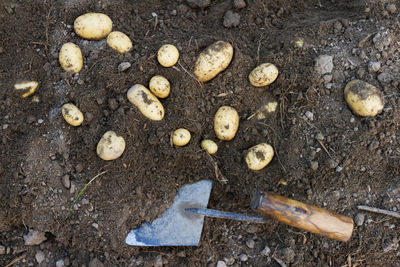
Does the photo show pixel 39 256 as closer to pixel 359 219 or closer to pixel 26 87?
pixel 26 87

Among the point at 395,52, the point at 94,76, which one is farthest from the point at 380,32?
the point at 94,76

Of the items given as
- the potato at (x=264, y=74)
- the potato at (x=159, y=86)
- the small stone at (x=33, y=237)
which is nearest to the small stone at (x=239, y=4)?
the potato at (x=264, y=74)

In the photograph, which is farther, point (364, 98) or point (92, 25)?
point (92, 25)

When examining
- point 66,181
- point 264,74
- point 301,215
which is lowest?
point 66,181

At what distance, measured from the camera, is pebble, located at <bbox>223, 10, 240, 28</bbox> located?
2.86 meters

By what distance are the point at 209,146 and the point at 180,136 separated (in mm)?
204

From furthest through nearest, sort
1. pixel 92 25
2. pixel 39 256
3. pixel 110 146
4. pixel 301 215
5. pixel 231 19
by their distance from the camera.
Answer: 1. pixel 231 19
2. pixel 92 25
3. pixel 39 256
4. pixel 110 146
5. pixel 301 215

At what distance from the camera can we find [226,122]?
2.57m

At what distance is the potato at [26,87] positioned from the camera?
266cm

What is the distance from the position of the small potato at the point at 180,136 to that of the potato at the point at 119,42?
2.13 ft

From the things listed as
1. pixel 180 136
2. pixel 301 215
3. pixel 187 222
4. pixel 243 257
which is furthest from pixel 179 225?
pixel 301 215

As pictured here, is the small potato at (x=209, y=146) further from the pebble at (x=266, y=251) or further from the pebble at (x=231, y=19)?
the pebble at (x=231, y=19)

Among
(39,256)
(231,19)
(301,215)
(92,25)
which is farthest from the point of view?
(231,19)

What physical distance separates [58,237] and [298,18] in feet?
7.39
